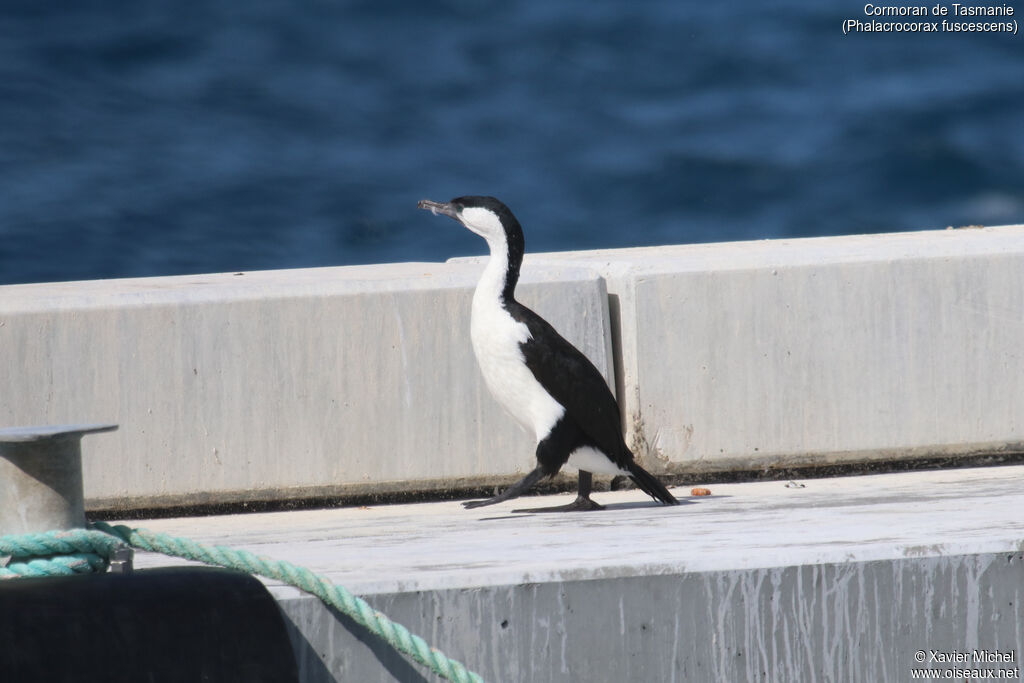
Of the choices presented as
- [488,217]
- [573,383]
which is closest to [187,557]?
[573,383]

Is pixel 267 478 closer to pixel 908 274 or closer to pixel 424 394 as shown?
pixel 424 394

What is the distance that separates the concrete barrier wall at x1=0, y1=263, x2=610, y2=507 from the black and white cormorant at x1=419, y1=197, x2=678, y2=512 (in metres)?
0.55

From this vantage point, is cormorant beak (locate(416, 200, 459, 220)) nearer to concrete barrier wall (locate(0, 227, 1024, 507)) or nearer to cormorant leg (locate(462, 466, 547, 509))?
concrete barrier wall (locate(0, 227, 1024, 507))

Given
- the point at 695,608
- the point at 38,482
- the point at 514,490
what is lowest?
the point at 695,608

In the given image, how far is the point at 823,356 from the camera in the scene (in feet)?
17.0

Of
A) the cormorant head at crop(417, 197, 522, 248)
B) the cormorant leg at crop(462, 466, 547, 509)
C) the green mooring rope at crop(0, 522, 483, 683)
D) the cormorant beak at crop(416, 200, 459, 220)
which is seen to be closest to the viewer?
the green mooring rope at crop(0, 522, 483, 683)

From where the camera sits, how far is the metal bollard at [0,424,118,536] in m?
Result: 2.57

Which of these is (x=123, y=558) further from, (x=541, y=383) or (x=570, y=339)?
(x=570, y=339)

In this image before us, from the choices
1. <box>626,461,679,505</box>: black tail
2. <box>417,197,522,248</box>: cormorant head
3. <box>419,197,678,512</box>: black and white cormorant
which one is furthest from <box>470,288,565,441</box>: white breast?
<box>626,461,679,505</box>: black tail

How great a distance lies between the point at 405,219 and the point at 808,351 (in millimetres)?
23299

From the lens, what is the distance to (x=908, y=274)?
16.9 ft

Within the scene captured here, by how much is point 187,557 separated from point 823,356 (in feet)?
10.6

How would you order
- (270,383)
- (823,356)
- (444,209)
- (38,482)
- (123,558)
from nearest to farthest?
1. (38,482)
2. (123,558)
3. (444,209)
4. (270,383)
5. (823,356)

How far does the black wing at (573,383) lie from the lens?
Answer: 14.6ft
